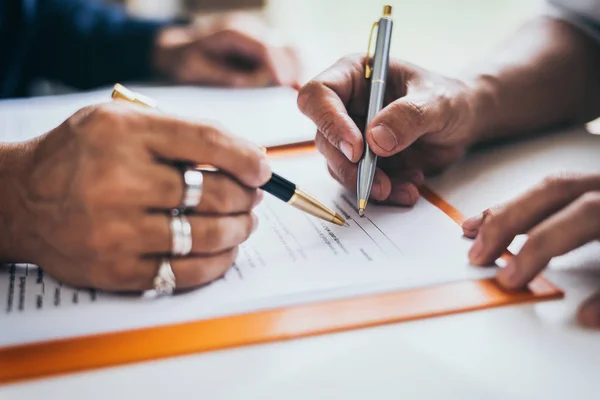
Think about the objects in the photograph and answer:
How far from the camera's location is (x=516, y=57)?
83 cm

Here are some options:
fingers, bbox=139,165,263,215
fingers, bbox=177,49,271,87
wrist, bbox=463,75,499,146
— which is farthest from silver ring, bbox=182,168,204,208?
fingers, bbox=177,49,271,87

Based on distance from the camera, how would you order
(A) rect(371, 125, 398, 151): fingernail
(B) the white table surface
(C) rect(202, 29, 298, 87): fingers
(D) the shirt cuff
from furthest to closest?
(C) rect(202, 29, 298, 87): fingers
(D) the shirt cuff
(A) rect(371, 125, 398, 151): fingernail
(B) the white table surface

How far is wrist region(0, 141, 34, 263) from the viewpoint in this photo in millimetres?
476

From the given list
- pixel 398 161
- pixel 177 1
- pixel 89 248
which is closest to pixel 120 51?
pixel 398 161

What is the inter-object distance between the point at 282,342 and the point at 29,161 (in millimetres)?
260

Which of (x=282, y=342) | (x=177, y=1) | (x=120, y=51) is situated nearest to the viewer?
(x=282, y=342)

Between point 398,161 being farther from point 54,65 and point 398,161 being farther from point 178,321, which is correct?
point 54,65

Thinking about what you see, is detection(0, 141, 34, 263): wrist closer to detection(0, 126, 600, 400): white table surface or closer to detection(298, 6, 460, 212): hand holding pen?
detection(0, 126, 600, 400): white table surface

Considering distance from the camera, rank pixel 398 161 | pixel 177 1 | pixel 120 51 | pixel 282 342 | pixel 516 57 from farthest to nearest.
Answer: pixel 177 1
pixel 120 51
pixel 516 57
pixel 398 161
pixel 282 342

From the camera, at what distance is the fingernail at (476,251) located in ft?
1.65

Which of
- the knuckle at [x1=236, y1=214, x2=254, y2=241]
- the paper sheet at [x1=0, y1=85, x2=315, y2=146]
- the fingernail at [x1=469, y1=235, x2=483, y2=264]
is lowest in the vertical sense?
the paper sheet at [x1=0, y1=85, x2=315, y2=146]

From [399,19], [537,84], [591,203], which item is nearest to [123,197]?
[591,203]

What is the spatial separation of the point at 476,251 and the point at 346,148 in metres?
0.17

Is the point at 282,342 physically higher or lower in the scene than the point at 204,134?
lower
